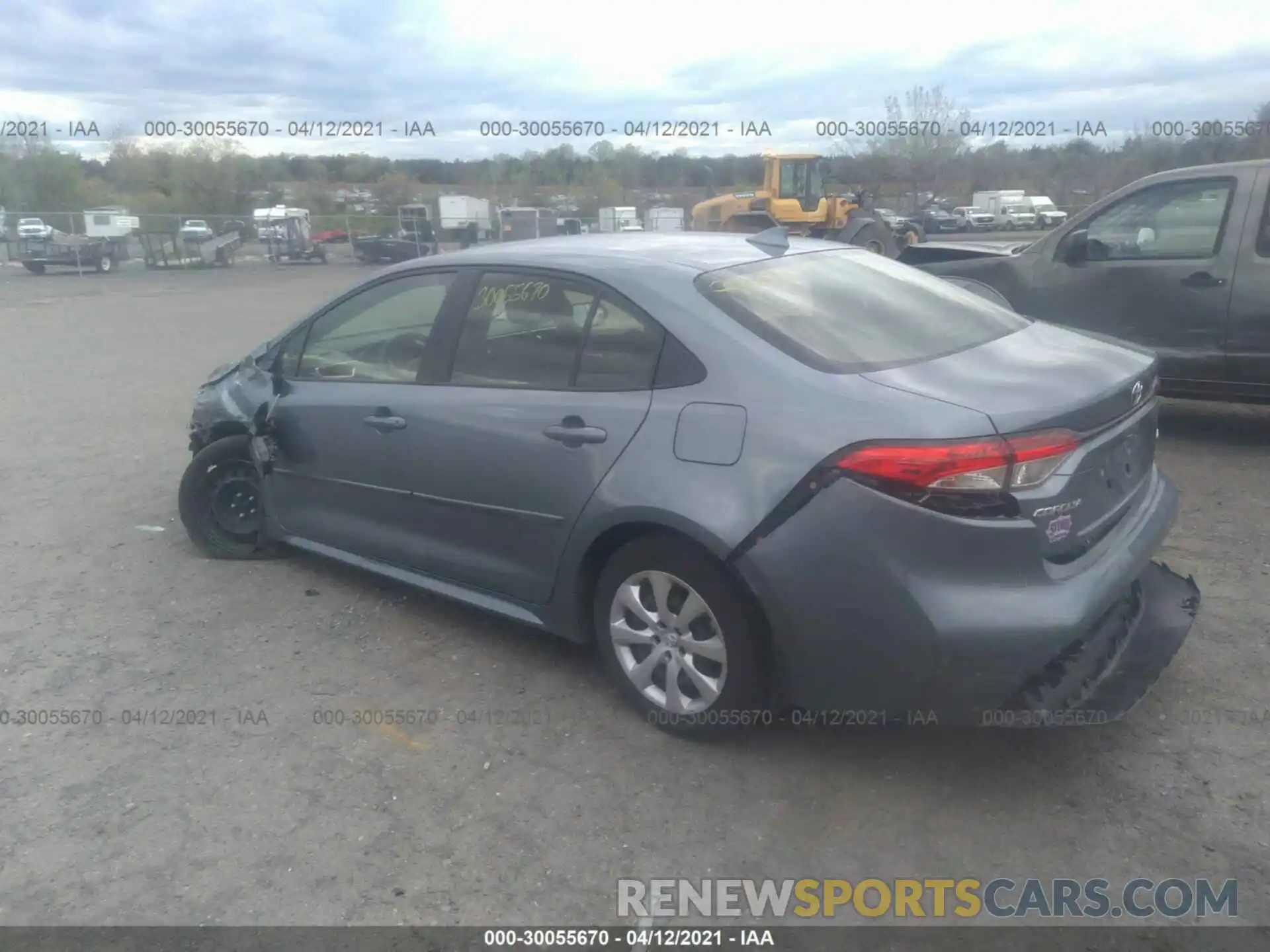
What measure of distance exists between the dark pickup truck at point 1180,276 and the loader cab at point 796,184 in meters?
16.7

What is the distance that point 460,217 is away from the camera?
36.6 meters

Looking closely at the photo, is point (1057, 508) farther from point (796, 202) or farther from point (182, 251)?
point (182, 251)

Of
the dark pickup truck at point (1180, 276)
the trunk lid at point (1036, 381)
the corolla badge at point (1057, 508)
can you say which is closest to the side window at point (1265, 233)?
the dark pickup truck at point (1180, 276)

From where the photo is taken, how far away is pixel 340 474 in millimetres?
4613

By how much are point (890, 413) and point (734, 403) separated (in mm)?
492

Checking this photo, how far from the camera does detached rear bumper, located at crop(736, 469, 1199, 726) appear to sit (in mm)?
2949

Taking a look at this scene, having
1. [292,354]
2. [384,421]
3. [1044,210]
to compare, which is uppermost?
[1044,210]

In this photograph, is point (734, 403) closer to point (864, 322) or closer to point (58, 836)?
point (864, 322)

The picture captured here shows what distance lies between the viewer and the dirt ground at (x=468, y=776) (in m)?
2.95

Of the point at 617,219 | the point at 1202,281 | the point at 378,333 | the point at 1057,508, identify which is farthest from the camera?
the point at 617,219

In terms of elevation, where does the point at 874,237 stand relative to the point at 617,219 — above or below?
below

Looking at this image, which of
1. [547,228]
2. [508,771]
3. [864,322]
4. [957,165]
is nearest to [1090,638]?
[864,322]

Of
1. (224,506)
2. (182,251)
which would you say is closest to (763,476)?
(224,506)

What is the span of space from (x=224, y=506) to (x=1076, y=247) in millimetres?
5653
